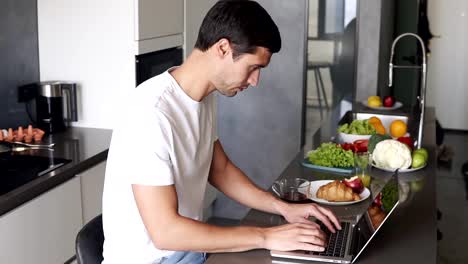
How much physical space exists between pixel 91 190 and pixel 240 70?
1305 millimetres

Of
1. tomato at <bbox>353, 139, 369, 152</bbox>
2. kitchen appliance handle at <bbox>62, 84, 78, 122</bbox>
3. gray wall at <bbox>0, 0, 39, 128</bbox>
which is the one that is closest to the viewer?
tomato at <bbox>353, 139, 369, 152</bbox>

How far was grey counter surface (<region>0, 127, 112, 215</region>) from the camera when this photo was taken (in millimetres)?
2279

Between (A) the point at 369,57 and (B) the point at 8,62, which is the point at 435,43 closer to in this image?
(A) the point at 369,57

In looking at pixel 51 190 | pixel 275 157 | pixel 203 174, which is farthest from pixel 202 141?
pixel 275 157

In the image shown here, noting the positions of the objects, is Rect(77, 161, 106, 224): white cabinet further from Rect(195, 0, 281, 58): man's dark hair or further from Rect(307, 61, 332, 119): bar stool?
Rect(307, 61, 332, 119): bar stool

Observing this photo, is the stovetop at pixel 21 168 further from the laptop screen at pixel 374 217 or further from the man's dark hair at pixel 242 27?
the laptop screen at pixel 374 217

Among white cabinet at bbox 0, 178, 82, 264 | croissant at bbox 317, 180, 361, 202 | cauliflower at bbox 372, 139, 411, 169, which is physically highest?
cauliflower at bbox 372, 139, 411, 169

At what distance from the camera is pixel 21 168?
8.36 feet

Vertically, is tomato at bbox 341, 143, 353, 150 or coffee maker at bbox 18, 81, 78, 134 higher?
coffee maker at bbox 18, 81, 78, 134

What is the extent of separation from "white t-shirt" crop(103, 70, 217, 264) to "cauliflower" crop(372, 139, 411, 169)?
0.92 m

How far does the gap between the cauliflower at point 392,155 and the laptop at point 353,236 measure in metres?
0.48

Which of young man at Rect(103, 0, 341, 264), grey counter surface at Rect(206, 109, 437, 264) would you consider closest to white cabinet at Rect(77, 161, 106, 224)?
grey counter surface at Rect(206, 109, 437, 264)

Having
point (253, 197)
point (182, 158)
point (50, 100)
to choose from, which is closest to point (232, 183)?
point (253, 197)

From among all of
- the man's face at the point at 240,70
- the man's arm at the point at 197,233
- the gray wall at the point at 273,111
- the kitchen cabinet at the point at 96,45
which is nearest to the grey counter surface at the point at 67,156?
the kitchen cabinet at the point at 96,45
